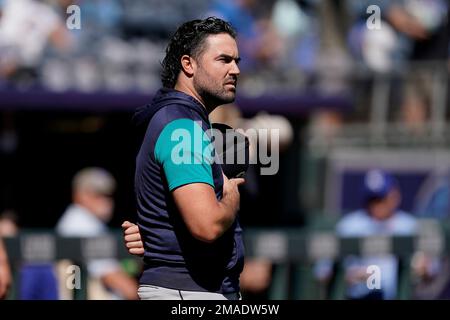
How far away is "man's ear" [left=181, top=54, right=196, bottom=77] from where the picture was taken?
166 inches

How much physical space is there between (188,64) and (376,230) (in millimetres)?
4230

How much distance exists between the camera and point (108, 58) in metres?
10.4

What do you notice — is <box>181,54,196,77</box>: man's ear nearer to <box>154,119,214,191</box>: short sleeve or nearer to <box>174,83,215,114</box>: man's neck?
<box>174,83,215,114</box>: man's neck

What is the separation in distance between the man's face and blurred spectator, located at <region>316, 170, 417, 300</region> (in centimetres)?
354

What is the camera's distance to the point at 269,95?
10.8 m

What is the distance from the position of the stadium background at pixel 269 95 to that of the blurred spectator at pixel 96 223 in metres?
2.29
